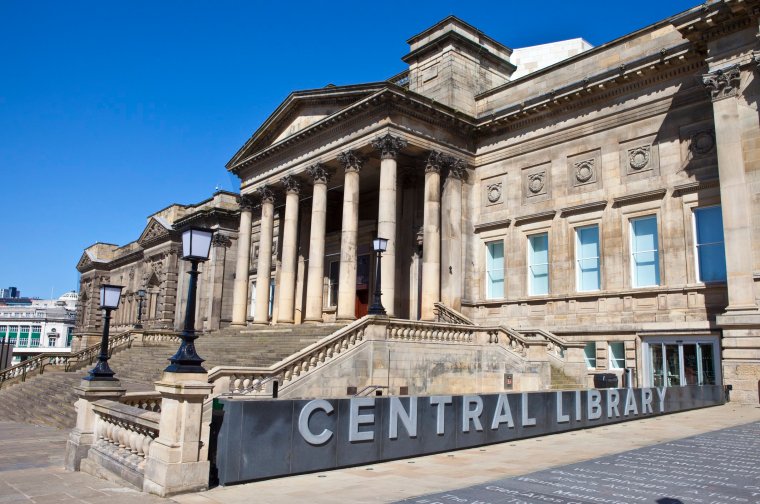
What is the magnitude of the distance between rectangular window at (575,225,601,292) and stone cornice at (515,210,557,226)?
1.46 meters

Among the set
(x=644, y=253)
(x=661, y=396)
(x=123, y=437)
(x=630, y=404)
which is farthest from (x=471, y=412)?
(x=644, y=253)

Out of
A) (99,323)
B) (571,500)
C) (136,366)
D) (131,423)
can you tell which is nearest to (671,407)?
(571,500)

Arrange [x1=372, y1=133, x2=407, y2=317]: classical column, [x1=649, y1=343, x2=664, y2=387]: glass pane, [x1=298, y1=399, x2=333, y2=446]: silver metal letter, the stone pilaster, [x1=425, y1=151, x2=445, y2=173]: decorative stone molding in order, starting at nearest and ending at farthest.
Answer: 1. [x1=298, y1=399, x2=333, y2=446]: silver metal letter
2. [x1=649, y1=343, x2=664, y2=387]: glass pane
3. [x1=372, y1=133, x2=407, y2=317]: classical column
4. [x1=425, y1=151, x2=445, y2=173]: decorative stone molding
5. the stone pilaster

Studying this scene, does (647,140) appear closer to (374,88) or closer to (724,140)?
(724,140)

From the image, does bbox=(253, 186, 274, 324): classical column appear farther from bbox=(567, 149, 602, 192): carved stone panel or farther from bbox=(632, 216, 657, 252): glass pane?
bbox=(632, 216, 657, 252): glass pane

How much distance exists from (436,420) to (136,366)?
74.3 ft

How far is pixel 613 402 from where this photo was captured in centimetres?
1510

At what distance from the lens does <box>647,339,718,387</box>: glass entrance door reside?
21.7m

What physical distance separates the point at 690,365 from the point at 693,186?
6692 millimetres

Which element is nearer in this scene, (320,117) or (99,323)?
(320,117)

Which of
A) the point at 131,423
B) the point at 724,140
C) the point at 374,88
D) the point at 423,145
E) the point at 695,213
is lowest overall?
the point at 131,423

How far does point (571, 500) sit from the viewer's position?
7.32 meters

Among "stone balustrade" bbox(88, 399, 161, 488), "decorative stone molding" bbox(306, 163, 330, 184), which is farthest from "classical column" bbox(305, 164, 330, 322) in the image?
"stone balustrade" bbox(88, 399, 161, 488)

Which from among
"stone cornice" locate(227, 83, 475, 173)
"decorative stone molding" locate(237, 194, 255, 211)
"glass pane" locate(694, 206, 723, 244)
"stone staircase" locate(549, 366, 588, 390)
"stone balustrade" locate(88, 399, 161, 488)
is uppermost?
"stone cornice" locate(227, 83, 475, 173)
